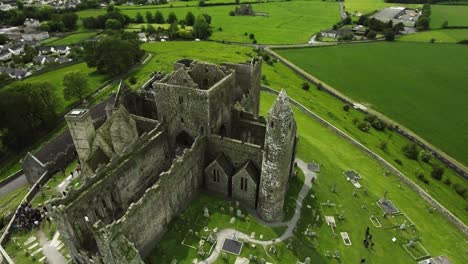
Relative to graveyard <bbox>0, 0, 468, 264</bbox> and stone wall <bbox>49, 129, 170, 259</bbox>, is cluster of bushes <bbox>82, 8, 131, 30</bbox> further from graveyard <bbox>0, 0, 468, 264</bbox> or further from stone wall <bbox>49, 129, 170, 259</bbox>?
stone wall <bbox>49, 129, 170, 259</bbox>

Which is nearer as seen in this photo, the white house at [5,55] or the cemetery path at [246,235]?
the cemetery path at [246,235]

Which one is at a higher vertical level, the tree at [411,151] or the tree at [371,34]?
the tree at [371,34]

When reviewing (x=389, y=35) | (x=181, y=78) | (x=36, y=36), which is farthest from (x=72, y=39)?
(x=389, y=35)

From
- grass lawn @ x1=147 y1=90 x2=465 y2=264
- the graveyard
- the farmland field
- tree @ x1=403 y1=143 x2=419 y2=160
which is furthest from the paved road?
the farmland field

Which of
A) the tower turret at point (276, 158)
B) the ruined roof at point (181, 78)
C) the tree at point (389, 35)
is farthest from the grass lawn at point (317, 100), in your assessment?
the tree at point (389, 35)

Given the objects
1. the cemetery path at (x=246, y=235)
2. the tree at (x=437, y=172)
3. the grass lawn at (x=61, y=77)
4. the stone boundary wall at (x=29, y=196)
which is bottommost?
the tree at (x=437, y=172)

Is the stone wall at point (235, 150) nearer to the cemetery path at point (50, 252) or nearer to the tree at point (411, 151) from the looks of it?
the cemetery path at point (50, 252)

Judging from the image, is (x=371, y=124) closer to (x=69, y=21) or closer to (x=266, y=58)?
(x=266, y=58)
